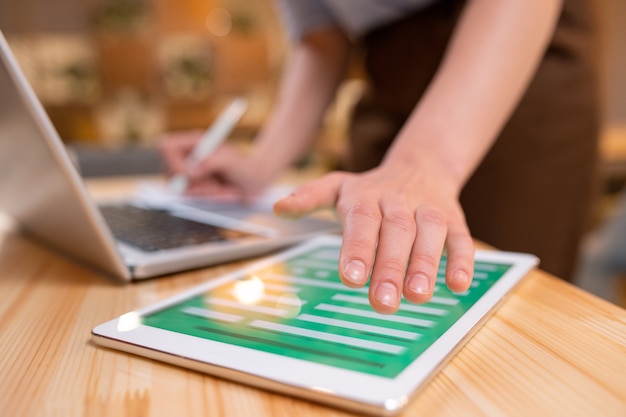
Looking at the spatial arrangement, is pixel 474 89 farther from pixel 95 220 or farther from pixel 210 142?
pixel 210 142

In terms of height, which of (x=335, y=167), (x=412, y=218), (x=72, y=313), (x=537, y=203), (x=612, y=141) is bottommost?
(x=72, y=313)

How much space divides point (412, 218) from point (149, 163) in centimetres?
136

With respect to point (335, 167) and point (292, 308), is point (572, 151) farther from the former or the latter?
point (335, 167)

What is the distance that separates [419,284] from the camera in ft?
1.10

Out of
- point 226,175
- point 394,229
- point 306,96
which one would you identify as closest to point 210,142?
point 226,175

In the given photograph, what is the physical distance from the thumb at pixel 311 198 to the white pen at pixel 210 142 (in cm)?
46

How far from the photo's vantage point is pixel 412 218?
1.30 ft

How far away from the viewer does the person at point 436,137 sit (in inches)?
15.1

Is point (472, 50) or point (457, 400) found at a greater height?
point (472, 50)

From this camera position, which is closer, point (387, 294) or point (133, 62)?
point (387, 294)

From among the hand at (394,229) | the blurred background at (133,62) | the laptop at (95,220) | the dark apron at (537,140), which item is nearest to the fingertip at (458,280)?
the hand at (394,229)

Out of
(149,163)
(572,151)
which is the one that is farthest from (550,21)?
(149,163)

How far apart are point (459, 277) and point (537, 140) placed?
0.52 m

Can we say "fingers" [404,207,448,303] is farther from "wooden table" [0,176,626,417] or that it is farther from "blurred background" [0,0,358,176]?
"blurred background" [0,0,358,176]
